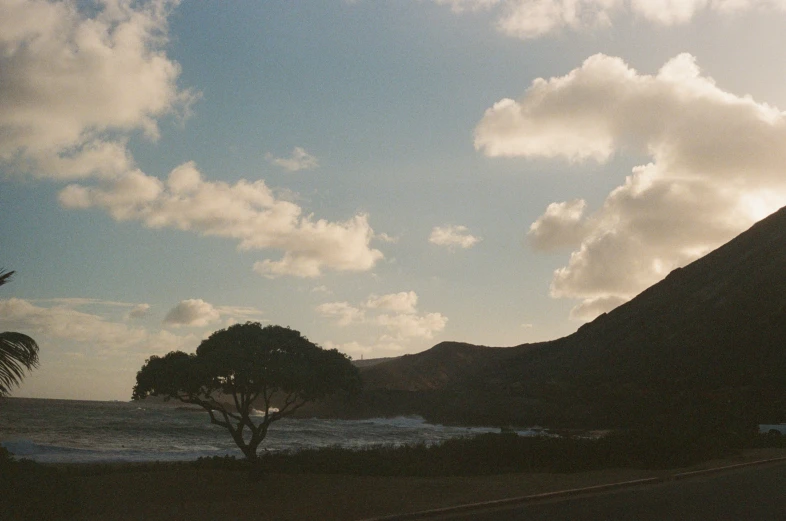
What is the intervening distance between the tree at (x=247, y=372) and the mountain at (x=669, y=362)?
37.7 metres

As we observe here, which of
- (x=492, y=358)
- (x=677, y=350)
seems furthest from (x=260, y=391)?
(x=492, y=358)

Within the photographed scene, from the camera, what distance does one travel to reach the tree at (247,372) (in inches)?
854

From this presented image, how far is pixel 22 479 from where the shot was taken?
15.2m

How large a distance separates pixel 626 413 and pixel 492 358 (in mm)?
83050

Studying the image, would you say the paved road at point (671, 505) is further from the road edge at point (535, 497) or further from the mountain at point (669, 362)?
the mountain at point (669, 362)

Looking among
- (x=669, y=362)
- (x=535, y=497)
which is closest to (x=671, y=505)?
(x=535, y=497)

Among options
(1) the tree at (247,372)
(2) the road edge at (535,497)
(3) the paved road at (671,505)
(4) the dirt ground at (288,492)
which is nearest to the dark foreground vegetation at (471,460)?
(4) the dirt ground at (288,492)

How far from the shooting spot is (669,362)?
94625 mm

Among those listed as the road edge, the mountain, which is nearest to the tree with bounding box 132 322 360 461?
the road edge

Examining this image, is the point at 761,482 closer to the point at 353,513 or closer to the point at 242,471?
the point at 353,513

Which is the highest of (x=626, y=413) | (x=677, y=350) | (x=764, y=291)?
(x=764, y=291)

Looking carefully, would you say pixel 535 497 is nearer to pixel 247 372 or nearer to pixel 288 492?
pixel 288 492

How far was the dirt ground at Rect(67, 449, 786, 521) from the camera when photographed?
1661 centimetres

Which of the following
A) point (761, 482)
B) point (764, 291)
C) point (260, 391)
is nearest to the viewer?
point (761, 482)
